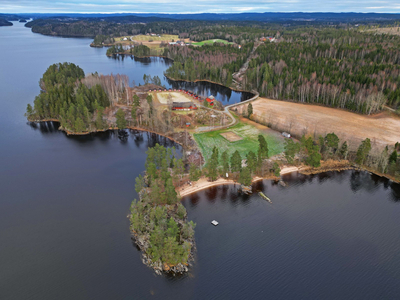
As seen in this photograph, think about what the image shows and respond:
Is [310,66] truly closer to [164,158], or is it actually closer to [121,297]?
[164,158]

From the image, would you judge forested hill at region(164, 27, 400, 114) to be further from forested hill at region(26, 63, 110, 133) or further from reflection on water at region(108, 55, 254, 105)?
forested hill at region(26, 63, 110, 133)

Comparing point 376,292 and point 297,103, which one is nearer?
point 376,292

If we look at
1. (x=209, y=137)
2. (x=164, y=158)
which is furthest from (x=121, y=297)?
(x=209, y=137)

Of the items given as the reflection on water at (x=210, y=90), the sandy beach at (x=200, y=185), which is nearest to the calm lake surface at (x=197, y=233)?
the sandy beach at (x=200, y=185)

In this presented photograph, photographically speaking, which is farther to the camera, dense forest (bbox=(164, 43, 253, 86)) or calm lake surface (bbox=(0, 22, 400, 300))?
dense forest (bbox=(164, 43, 253, 86))

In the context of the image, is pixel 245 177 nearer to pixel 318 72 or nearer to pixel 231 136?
pixel 231 136

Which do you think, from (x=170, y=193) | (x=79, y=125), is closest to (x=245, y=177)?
(x=170, y=193)

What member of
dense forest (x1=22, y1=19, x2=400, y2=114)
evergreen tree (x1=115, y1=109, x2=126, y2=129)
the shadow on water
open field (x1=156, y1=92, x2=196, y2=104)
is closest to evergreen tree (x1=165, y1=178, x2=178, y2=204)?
the shadow on water

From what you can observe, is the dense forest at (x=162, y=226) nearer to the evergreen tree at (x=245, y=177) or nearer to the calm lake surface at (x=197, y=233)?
the calm lake surface at (x=197, y=233)
